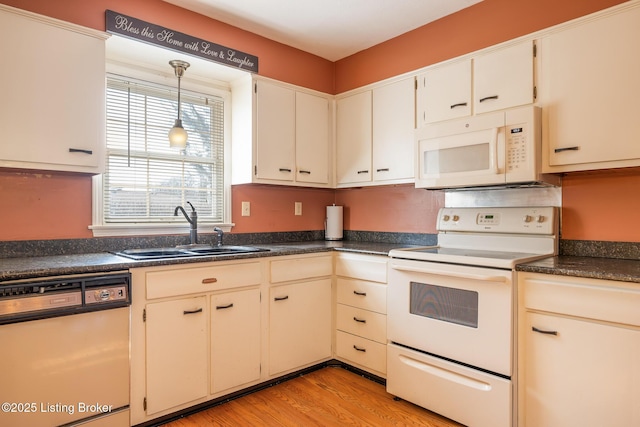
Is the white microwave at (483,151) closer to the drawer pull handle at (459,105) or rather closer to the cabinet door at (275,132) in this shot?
the drawer pull handle at (459,105)

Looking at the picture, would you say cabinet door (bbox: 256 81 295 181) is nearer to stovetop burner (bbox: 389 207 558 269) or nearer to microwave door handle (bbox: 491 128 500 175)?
stovetop burner (bbox: 389 207 558 269)

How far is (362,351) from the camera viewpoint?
8.70ft

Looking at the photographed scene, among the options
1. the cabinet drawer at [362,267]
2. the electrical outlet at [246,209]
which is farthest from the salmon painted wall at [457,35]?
the cabinet drawer at [362,267]

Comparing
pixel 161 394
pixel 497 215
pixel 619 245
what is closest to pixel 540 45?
pixel 497 215

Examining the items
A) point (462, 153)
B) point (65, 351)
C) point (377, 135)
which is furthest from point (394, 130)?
point (65, 351)

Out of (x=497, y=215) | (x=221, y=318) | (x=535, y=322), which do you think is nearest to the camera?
(x=535, y=322)

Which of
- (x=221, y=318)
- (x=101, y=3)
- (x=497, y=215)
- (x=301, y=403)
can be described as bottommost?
(x=301, y=403)

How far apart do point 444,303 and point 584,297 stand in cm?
65

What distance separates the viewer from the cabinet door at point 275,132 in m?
2.88

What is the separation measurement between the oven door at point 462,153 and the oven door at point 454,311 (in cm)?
56

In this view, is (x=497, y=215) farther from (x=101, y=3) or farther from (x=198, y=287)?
(x=101, y=3)

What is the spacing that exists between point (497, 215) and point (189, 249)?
2.00m

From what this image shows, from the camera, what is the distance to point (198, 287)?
2.15m

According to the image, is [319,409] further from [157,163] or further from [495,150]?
[157,163]
